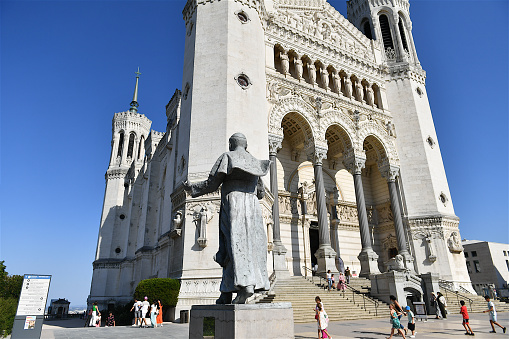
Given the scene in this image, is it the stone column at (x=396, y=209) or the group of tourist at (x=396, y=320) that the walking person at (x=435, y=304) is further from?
the stone column at (x=396, y=209)

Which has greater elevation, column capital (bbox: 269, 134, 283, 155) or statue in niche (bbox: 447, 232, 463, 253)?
column capital (bbox: 269, 134, 283, 155)

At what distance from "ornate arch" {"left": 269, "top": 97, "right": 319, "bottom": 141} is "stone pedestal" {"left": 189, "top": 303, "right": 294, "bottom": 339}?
15198mm

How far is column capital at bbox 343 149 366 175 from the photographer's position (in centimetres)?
2248

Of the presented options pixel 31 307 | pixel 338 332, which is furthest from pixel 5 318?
pixel 338 332

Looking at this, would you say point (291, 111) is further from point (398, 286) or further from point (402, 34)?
point (402, 34)

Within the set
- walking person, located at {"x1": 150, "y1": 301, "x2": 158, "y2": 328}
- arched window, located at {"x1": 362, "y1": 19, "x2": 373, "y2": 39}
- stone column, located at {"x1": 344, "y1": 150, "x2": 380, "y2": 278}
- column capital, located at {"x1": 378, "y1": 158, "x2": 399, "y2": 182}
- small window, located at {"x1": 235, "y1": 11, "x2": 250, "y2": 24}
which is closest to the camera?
walking person, located at {"x1": 150, "y1": 301, "x2": 158, "y2": 328}

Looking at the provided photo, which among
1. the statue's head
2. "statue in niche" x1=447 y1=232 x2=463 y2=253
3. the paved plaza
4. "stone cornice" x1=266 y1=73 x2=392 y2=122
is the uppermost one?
"stone cornice" x1=266 y1=73 x2=392 y2=122

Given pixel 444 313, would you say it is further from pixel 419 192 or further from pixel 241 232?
pixel 241 232

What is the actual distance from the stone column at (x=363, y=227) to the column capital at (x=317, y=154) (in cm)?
Result: 296

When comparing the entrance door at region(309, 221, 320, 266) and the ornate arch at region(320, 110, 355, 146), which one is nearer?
the ornate arch at region(320, 110, 355, 146)

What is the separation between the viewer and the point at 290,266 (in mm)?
20266

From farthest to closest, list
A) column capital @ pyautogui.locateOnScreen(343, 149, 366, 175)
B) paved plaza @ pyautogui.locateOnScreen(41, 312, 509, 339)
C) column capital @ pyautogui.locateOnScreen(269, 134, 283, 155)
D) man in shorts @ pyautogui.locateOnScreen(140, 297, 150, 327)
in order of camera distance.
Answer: column capital @ pyautogui.locateOnScreen(343, 149, 366, 175)
column capital @ pyautogui.locateOnScreen(269, 134, 283, 155)
man in shorts @ pyautogui.locateOnScreen(140, 297, 150, 327)
paved plaza @ pyautogui.locateOnScreen(41, 312, 509, 339)

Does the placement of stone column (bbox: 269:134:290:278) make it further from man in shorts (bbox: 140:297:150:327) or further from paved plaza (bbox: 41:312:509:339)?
man in shorts (bbox: 140:297:150:327)

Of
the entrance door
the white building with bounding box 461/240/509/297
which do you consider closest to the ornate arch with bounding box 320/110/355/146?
the entrance door
